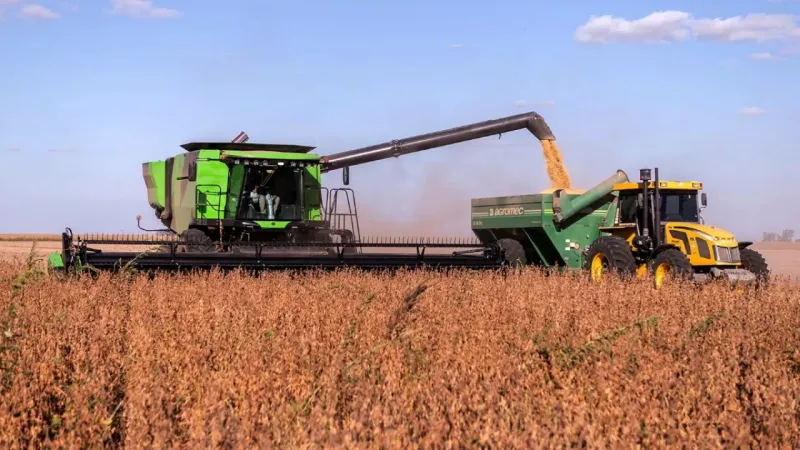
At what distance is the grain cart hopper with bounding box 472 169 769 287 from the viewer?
1334cm

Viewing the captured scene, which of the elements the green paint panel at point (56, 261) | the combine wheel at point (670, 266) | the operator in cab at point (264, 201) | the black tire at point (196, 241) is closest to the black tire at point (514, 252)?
the combine wheel at point (670, 266)

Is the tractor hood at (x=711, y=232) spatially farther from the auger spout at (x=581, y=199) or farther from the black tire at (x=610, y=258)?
Result: the auger spout at (x=581, y=199)

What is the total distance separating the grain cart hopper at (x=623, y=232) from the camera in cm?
1334

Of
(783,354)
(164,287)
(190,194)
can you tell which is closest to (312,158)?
(190,194)

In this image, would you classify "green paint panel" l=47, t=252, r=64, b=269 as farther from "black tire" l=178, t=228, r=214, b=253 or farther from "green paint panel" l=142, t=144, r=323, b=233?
"green paint panel" l=142, t=144, r=323, b=233

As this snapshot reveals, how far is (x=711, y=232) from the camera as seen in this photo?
44.4 feet

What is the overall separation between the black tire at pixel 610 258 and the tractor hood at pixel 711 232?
0.75 m

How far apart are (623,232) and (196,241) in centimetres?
621

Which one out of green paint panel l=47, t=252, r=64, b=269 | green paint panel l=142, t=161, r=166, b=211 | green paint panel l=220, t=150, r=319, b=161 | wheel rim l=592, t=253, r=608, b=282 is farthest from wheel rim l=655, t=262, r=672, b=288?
green paint panel l=142, t=161, r=166, b=211

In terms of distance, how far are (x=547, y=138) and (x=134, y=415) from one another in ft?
48.7

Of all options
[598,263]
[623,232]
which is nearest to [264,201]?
[598,263]

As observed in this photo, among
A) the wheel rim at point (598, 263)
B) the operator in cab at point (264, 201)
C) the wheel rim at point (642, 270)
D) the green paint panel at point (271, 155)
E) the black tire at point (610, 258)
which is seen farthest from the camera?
the operator in cab at point (264, 201)

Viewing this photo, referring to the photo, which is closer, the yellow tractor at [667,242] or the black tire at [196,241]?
the yellow tractor at [667,242]

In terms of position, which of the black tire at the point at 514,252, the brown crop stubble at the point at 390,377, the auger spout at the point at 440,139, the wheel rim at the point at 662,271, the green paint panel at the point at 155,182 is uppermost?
the auger spout at the point at 440,139
